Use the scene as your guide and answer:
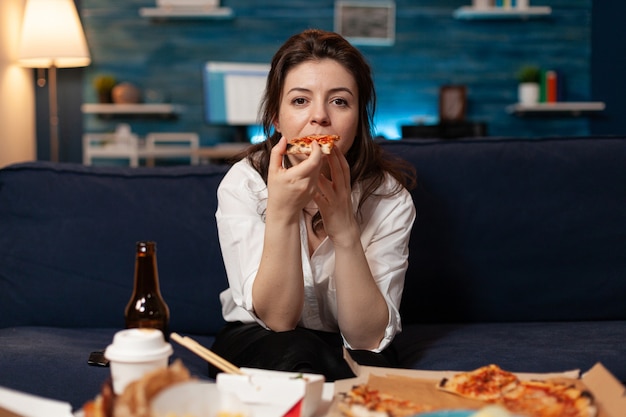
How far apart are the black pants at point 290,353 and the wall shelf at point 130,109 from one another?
14.4 feet

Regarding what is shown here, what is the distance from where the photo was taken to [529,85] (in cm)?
577

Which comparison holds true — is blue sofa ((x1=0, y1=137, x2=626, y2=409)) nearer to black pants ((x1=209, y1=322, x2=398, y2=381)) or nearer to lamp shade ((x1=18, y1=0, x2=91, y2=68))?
black pants ((x1=209, y1=322, x2=398, y2=381))

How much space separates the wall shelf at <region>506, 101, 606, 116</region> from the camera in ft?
18.7

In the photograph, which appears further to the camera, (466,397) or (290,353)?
(290,353)

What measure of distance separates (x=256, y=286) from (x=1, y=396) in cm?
70

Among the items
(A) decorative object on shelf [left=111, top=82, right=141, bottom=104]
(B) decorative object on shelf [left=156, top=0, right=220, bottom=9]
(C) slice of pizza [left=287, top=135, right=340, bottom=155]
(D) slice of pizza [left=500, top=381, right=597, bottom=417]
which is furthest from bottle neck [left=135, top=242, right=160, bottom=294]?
(B) decorative object on shelf [left=156, top=0, right=220, bottom=9]

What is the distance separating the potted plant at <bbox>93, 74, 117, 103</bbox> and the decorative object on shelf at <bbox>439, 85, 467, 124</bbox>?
2.69 m

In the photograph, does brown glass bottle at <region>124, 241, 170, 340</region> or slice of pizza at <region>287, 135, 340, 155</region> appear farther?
slice of pizza at <region>287, 135, 340, 155</region>

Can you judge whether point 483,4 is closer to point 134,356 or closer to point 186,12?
point 186,12

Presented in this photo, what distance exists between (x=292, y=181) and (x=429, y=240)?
0.73m

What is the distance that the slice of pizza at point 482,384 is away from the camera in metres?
1.01

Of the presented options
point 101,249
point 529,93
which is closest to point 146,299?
point 101,249

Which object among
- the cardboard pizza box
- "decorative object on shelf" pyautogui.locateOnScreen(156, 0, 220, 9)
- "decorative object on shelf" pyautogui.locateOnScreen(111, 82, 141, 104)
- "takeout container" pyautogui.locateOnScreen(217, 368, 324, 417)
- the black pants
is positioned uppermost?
"decorative object on shelf" pyautogui.locateOnScreen(156, 0, 220, 9)

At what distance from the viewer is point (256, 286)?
1.54m
